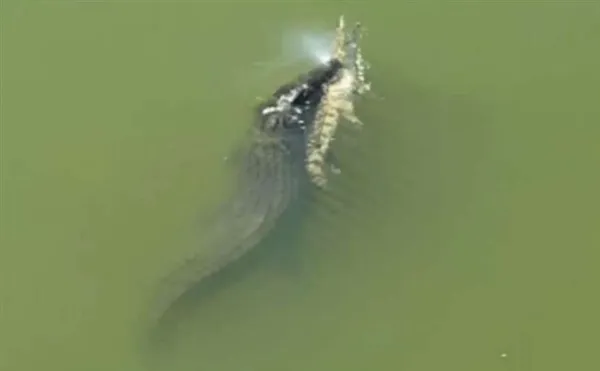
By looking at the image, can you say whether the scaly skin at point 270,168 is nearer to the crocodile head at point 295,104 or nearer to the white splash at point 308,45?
the crocodile head at point 295,104

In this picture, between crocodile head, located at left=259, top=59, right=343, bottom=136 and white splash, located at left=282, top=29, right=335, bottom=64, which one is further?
white splash, located at left=282, top=29, right=335, bottom=64

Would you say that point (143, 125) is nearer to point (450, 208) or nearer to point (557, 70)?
point (450, 208)

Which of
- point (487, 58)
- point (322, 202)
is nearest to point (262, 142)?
A: point (322, 202)

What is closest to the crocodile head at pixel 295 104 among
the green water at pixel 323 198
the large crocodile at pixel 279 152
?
the large crocodile at pixel 279 152

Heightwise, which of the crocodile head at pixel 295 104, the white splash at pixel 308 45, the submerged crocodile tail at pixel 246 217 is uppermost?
the white splash at pixel 308 45

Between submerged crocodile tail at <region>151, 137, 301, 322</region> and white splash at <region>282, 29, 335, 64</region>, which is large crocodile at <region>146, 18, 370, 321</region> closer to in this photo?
submerged crocodile tail at <region>151, 137, 301, 322</region>

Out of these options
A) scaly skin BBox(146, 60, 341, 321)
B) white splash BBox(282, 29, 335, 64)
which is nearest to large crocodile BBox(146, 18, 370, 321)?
scaly skin BBox(146, 60, 341, 321)
